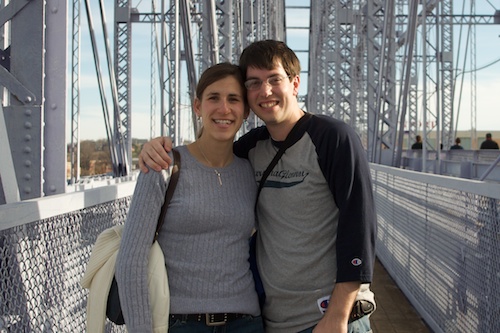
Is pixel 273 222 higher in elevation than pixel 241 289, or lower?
higher

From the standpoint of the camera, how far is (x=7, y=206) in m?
1.78

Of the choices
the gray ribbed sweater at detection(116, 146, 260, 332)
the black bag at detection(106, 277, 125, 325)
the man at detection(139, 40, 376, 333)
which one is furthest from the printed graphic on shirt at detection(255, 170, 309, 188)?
the black bag at detection(106, 277, 125, 325)

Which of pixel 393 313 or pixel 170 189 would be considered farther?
pixel 393 313

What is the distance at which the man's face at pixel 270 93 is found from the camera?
198 cm

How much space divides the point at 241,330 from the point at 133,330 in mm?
339

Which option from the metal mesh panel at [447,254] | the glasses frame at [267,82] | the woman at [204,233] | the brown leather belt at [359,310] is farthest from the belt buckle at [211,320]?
the metal mesh panel at [447,254]

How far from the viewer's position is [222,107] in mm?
1959

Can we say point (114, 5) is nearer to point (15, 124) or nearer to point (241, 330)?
point (15, 124)

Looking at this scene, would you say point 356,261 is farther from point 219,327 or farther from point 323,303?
point 219,327

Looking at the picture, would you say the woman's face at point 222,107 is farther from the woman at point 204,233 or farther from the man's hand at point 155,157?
the man's hand at point 155,157

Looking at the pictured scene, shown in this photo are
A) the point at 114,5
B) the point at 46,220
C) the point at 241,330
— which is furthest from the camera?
the point at 114,5

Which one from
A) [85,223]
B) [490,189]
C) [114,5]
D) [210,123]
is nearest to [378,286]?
[490,189]

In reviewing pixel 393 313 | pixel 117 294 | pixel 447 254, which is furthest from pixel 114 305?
pixel 393 313

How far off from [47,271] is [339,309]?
3.29 feet
